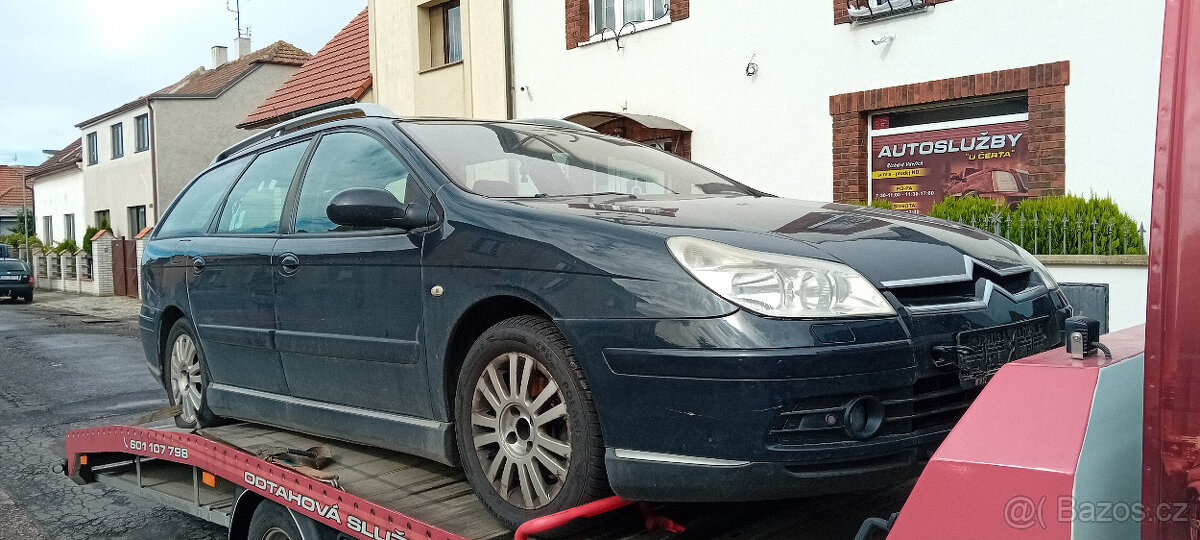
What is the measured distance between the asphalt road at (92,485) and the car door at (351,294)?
1.07 m

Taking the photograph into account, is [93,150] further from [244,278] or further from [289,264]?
[289,264]

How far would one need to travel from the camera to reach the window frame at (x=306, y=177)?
11.4 ft

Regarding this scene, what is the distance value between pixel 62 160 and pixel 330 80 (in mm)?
27986

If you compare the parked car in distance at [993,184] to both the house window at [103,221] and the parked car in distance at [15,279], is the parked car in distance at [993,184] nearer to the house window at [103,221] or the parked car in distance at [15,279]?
the parked car in distance at [15,279]

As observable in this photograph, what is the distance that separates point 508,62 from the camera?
15438 millimetres

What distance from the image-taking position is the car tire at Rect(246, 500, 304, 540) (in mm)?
3584

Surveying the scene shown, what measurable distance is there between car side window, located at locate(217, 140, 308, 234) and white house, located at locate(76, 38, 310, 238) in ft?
88.8

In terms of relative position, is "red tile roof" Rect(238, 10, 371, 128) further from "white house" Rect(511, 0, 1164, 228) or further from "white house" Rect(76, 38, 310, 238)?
"white house" Rect(76, 38, 310, 238)

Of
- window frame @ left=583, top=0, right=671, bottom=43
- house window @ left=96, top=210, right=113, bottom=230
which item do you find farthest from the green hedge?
house window @ left=96, top=210, right=113, bottom=230

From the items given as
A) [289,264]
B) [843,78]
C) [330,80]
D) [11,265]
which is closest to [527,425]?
[289,264]

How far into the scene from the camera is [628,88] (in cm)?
1366

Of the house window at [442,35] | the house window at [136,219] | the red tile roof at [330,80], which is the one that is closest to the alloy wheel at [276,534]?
the house window at [442,35]

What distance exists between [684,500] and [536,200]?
1.16 m

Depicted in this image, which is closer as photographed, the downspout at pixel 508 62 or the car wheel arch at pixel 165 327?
the car wheel arch at pixel 165 327
